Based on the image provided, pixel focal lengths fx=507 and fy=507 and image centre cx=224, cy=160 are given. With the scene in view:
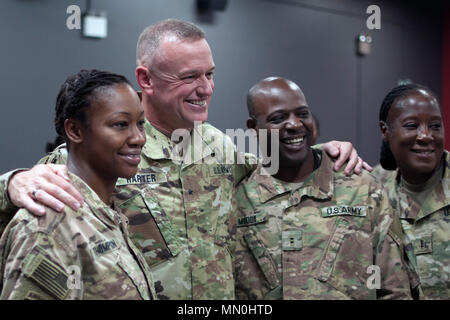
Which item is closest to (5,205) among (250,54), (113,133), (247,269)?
(113,133)

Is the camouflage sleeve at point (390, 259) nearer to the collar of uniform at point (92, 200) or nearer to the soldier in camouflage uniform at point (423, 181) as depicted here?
the soldier in camouflage uniform at point (423, 181)

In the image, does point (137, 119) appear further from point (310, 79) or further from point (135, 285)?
point (310, 79)

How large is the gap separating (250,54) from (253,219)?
310cm

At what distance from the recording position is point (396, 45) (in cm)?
583

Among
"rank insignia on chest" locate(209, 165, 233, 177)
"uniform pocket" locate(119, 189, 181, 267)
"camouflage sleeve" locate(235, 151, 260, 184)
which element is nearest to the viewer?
"uniform pocket" locate(119, 189, 181, 267)

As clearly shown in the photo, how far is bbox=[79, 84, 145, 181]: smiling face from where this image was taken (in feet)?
4.91

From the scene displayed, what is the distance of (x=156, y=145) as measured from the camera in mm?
2002

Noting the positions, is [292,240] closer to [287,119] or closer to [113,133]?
[287,119]

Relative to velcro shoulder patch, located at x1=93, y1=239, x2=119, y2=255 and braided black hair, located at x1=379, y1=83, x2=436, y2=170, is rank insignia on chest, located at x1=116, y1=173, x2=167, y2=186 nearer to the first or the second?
velcro shoulder patch, located at x1=93, y1=239, x2=119, y2=255

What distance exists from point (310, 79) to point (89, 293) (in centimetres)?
437

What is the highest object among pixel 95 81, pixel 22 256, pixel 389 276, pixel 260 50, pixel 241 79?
pixel 260 50

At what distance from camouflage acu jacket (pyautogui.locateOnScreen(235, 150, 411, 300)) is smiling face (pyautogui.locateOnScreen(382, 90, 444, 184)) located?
22 cm

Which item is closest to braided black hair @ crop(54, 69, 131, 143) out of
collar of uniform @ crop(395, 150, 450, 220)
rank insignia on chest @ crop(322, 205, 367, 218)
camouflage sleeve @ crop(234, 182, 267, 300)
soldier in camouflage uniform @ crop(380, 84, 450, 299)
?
camouflage sleeve @ crop(234, 182, 267, 300)

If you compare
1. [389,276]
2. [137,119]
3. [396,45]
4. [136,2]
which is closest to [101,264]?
[137,119]
